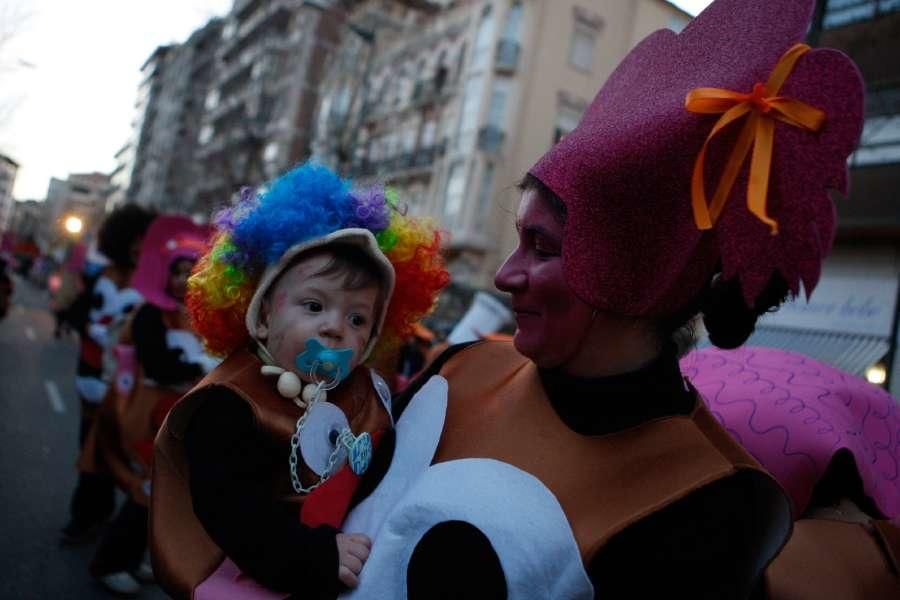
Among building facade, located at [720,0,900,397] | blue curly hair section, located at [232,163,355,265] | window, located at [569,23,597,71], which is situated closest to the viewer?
blue curly hair section, located at [232,163,355,265]

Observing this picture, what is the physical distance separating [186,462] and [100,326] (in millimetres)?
3994

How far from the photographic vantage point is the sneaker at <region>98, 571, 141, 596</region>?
4086mm

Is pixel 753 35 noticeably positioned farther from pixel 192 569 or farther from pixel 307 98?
pixel 307 98

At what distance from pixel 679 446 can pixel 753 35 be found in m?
0.73

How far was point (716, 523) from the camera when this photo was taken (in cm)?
130

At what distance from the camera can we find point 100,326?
18.0 ft

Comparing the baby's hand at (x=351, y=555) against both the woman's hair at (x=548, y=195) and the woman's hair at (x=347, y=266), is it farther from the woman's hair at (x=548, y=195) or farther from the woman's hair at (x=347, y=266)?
the woman's hair at (x=548, y=195)

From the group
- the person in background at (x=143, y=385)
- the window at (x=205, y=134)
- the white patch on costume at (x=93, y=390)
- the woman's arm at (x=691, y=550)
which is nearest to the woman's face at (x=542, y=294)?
the woman's arm at (x=691, y=550)

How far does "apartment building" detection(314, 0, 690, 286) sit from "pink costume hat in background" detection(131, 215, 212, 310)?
62.4 feet

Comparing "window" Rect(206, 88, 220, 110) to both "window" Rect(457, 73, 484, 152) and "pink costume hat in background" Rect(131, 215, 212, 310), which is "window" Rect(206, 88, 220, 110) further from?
"pink costume hat in background" Rect(131, 215, 212, 310)

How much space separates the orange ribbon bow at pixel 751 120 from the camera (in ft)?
4.17

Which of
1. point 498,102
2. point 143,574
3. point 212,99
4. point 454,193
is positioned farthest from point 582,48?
point 212,99

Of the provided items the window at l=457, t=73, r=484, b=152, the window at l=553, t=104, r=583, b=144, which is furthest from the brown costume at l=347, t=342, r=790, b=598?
the window at l=553, t=104, r=583, b=144

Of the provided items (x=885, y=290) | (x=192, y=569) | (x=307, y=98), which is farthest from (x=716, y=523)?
(x=307, y=98)
